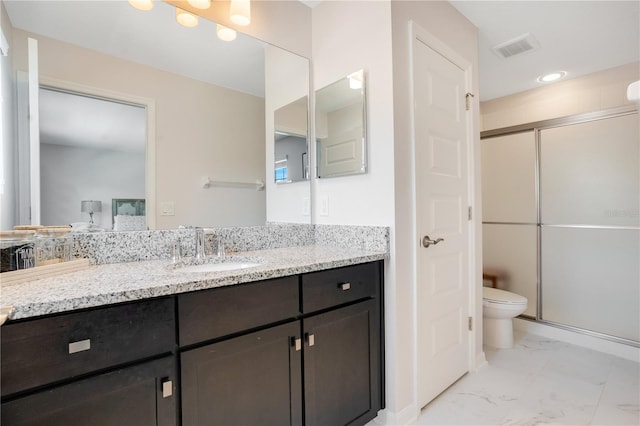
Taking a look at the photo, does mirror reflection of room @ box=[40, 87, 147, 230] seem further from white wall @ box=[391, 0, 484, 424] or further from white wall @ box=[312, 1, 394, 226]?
white wall @ box=[391, 0, 484, 424]

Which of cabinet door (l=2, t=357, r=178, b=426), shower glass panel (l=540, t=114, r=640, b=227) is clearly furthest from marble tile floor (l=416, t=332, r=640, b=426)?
cabinet door (l=2, t=357, r=178, b=426)

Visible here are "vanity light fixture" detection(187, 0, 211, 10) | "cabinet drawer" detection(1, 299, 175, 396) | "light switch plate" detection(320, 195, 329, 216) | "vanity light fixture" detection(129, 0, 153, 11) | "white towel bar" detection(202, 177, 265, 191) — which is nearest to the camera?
"cabinet drawer" detection(1, 299, 175, 396)

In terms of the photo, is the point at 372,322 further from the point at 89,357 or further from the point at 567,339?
the point at 567,339

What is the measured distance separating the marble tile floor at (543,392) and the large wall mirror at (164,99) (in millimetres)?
1406

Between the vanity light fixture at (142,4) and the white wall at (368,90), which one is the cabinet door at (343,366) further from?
the vanity light fixture at (142,4)

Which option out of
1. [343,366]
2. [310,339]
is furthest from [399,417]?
[310,339]

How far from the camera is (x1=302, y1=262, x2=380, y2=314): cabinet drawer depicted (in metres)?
1.27

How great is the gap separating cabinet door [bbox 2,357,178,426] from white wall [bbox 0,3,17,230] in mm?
682

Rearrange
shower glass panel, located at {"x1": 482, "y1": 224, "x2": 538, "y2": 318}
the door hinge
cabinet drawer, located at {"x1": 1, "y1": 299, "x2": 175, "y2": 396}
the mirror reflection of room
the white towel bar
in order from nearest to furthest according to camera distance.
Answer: cabinet drawer, located at {"x1": 1, "y1": 299, "x2": 175, "y2": 396} → the mirror reflection of room → the white towel bar → the door hinge → shower glass panel, located at {"x1": 482, "y1": 224, "x2": 538, "y2": 318}

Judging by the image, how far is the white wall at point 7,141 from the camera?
110 centimetres

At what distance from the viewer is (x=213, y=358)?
1008mm

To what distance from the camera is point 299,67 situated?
6.46ft

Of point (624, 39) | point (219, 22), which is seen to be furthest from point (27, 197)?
point (624, 39)

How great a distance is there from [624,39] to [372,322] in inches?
105
